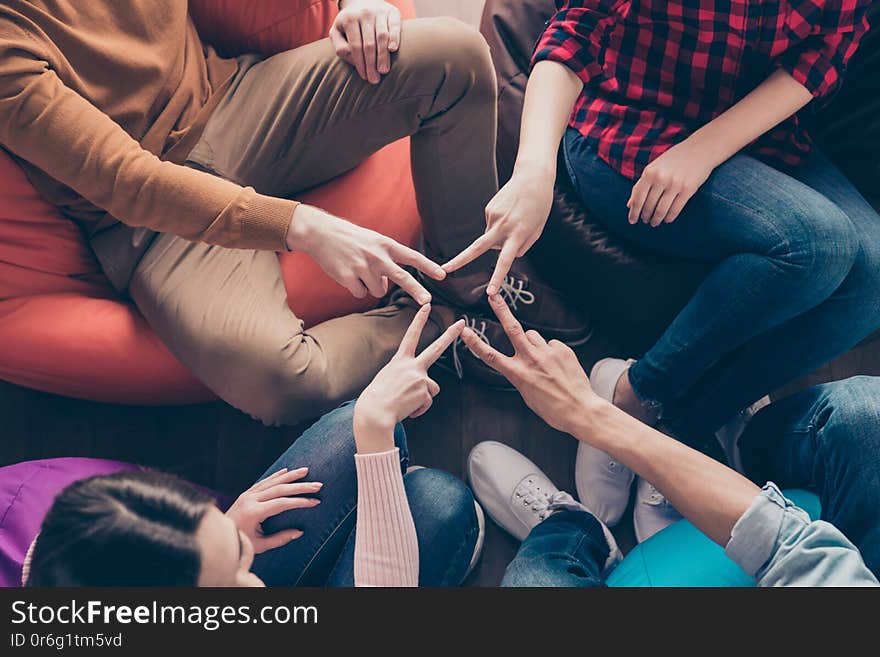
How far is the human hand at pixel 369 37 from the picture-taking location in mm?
1319

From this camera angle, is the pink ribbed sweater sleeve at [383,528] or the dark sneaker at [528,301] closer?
the pink ribbed sweater sleeve at [383,528]

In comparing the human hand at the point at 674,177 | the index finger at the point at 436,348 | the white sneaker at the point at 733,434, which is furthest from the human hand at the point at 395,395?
the white sneaker at the point at 733,434

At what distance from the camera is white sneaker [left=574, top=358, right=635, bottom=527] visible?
5.12 feet

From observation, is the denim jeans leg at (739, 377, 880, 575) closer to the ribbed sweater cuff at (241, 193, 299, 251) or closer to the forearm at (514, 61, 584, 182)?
the forearm at (514, 61, 584, 182)

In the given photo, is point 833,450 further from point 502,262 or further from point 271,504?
point 271,504

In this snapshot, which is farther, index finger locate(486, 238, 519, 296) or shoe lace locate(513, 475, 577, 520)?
shoe lace locate(513, 475, 577, 520)

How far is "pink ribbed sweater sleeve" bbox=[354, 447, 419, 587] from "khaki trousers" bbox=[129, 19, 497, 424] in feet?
1.06

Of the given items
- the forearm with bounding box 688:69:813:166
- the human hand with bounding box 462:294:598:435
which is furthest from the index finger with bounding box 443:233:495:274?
the forearm with bounding box 688:69:813:166

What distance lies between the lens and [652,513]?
5.11 ft

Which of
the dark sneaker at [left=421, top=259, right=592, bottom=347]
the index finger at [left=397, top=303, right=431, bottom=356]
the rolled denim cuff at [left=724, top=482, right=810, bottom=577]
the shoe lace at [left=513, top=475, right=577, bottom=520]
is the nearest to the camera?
the rolled denim cuff at [left=724, top=482, right=810, bottom=577]

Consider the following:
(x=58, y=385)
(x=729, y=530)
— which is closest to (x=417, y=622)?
(x=729, y=530)

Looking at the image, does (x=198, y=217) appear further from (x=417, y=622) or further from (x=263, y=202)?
(x=417, y=622)

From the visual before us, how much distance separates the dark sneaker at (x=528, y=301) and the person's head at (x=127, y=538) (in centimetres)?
83

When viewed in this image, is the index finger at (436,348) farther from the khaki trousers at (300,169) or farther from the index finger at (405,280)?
the khaki trousers at (300,169)
